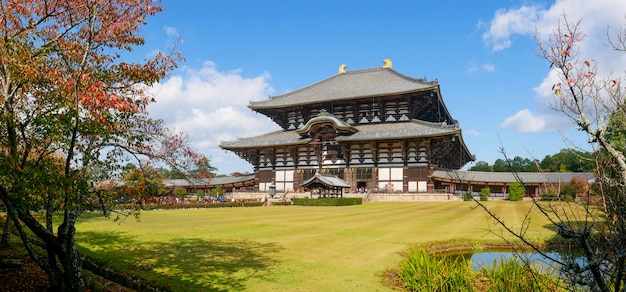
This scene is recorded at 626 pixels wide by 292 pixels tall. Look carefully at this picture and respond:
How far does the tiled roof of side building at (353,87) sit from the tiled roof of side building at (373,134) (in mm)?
4389

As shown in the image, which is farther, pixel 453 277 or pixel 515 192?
pixel 515 192

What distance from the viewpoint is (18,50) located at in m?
7.34

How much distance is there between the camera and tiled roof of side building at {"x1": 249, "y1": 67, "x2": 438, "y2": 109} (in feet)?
172

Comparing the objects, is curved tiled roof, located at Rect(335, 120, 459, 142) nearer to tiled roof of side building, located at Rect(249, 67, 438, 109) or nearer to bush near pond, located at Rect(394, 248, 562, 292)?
tiled roof of side building, located at Rect(249, 67, 438, 109)

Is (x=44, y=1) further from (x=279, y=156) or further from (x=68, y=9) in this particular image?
(x=279, y=156)

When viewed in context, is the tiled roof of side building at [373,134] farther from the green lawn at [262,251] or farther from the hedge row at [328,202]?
the green lawn at [262,251]

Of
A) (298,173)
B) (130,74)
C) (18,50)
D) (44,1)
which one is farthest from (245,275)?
(298,173)

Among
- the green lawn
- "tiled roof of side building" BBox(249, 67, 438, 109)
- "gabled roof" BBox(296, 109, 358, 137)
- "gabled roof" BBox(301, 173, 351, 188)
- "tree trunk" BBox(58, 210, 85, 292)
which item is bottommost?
the green lawn

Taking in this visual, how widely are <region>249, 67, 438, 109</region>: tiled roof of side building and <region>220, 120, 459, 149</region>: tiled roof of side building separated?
439cm

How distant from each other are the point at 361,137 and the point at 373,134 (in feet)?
5.01

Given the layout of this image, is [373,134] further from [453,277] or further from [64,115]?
[64,115]

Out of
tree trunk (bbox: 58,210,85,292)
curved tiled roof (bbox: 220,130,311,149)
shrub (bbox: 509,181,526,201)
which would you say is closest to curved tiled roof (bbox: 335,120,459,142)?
curved tiled roof (bbox: 220,130,311,149)

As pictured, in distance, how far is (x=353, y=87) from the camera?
59.3 m

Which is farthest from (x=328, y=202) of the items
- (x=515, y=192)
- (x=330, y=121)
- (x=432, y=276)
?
(x=432, y=276)
